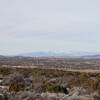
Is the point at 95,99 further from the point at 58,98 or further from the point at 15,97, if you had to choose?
the point at 15,97

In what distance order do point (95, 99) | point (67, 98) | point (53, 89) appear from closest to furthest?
point (95, 99)
point (67, 98)
point (53, 89)

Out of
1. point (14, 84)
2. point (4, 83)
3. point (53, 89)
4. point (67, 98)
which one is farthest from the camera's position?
point (4, 83)

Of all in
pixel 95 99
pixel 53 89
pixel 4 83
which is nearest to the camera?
pixel 95 99

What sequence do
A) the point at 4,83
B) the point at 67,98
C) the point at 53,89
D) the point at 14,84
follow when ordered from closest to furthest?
the point at 67,98
the point at 53,89
the point at 14,84
the point at 4,83

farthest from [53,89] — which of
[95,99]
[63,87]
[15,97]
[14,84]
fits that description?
[95,99]

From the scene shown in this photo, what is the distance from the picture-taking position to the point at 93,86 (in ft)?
113

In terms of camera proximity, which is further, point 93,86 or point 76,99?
point 93,86

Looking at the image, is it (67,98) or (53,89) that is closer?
(67,98)

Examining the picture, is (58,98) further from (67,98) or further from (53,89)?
(53,89)

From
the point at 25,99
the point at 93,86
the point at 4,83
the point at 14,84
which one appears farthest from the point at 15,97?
the point at 4,83

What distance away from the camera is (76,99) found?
2342cm

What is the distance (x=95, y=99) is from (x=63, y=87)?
10.6 m

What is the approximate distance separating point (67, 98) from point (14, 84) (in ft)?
37.4

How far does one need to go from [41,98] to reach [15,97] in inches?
78.4
